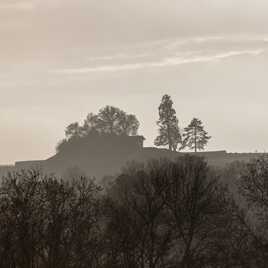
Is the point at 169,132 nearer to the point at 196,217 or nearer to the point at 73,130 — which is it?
the point at 73,130

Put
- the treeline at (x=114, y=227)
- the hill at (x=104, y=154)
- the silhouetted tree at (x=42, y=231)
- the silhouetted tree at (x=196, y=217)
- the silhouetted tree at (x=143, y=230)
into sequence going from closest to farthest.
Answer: the silhouetted tree at (x=42, y=231) → the treeline at (x=114, y=227) → the silhouetted tree at (x=143, y=230) → the silhouetted tree at (x=196, y=217) → the hill at (x=104, y=154)

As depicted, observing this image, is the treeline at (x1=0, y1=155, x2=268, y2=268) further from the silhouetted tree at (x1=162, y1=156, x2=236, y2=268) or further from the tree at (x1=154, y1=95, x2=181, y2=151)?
the tree at (x1=154, y1=95, x2=181, y2=151)

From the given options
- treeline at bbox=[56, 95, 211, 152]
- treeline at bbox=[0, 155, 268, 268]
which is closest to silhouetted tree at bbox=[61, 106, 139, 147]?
treeline at bbox=[56, 95, 211, 152]

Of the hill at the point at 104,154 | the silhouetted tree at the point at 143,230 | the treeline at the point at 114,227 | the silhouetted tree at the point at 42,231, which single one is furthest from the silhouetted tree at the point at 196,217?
the hill at the point at 104,154

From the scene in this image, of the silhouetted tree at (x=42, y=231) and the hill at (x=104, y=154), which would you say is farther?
the hill at (x=104, y=154)

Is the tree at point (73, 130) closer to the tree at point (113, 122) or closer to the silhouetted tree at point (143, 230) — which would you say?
the tree at point (113, 122)

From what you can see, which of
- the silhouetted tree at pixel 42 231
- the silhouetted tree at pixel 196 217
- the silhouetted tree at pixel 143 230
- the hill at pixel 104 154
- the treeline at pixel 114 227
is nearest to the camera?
the silhouetted tree at pixel 42 231

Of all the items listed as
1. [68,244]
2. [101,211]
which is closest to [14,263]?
[68,244]

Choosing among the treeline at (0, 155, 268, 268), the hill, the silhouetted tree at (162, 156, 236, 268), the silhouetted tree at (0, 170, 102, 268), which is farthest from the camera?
the hill

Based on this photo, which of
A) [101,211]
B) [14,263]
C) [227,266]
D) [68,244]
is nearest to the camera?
[14,263]

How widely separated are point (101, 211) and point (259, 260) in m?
13.7

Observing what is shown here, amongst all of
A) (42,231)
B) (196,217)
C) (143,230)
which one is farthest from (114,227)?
(196,217)

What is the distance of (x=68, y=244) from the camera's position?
161 feet

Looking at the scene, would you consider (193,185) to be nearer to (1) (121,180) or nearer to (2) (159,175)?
(2) (159,175)
